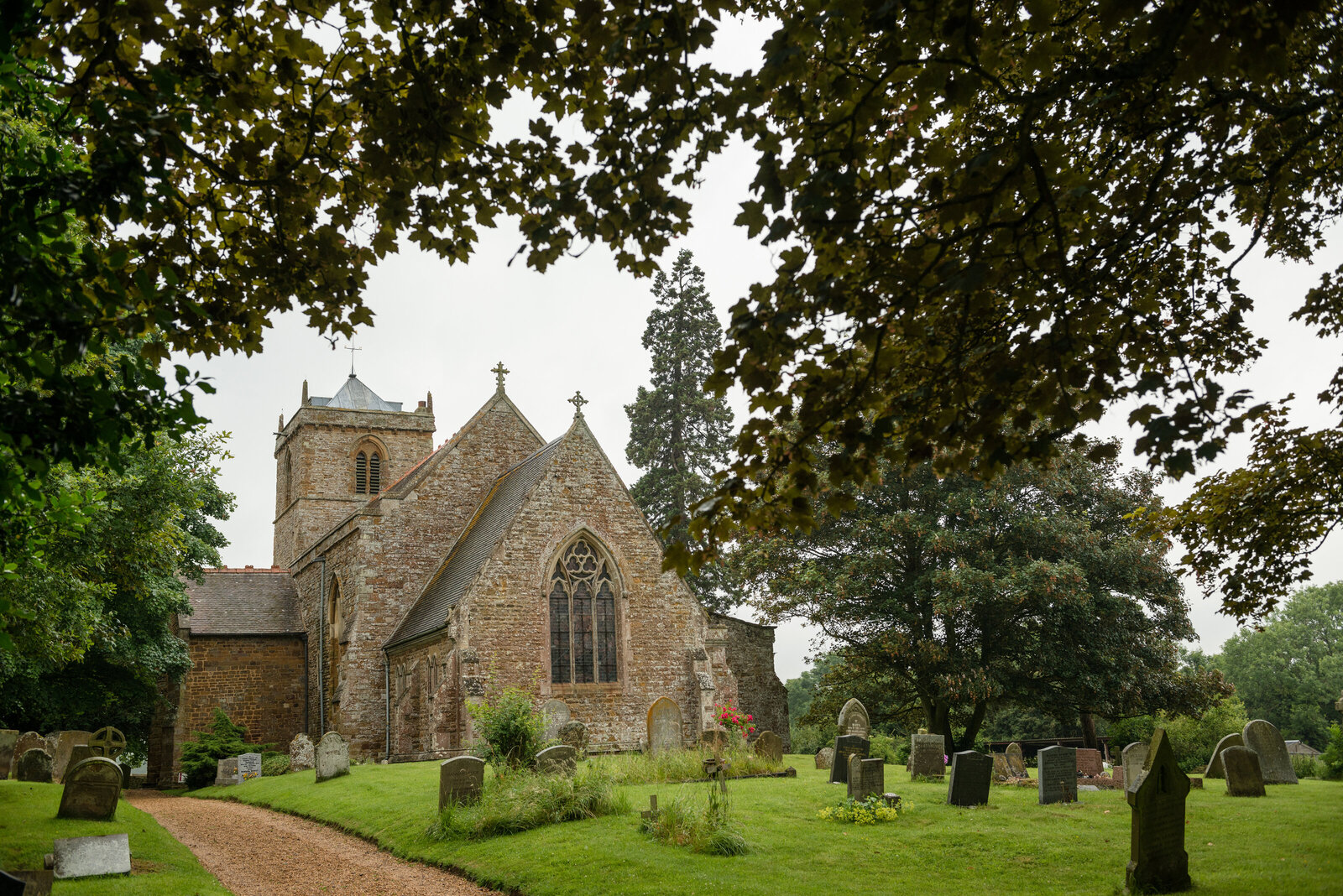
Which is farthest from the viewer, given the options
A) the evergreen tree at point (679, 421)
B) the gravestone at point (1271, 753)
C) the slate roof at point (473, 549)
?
the evergreen tree at point (679, 421)

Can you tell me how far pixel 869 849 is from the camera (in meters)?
10.3

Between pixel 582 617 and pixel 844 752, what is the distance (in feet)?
28.3

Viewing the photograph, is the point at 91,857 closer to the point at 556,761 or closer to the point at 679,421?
the point at 556,761

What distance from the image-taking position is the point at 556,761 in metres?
13.3

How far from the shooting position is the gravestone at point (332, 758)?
19.2m

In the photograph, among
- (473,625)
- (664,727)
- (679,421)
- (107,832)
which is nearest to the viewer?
(107,832)

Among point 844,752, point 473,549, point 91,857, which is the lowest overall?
point 844,752

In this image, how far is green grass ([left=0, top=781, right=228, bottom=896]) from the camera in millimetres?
9109

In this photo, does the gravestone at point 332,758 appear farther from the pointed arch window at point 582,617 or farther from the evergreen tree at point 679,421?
the evergreen tree at point 679,421

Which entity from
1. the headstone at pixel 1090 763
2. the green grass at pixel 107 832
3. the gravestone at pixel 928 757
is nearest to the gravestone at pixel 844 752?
the gravestone at pixel 928 757

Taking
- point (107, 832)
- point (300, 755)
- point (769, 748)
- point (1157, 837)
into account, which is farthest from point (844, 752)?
point (300, 755)

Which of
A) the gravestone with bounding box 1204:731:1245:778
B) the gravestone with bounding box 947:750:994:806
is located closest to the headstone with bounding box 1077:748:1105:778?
the gravestone with bounding box 1204:731:1245:778

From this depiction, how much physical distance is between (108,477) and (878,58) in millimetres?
16563

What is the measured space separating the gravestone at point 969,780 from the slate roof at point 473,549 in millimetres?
12125
